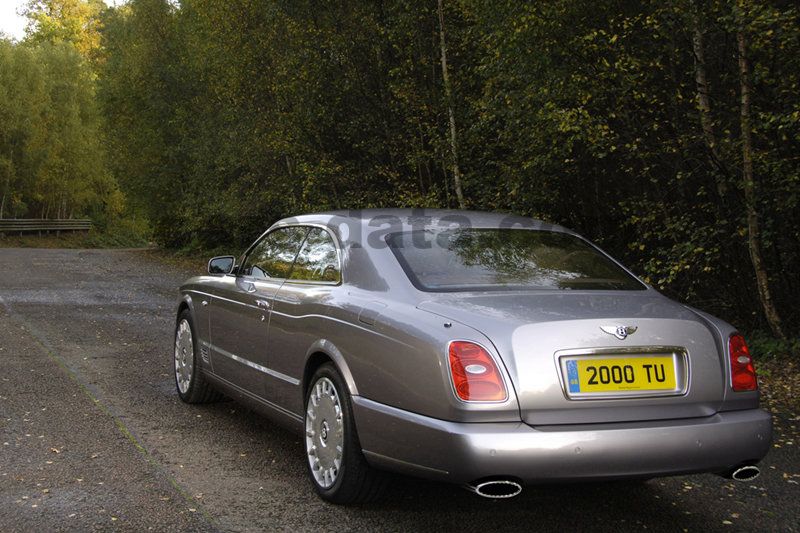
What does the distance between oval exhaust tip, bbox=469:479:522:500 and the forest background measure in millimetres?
5659

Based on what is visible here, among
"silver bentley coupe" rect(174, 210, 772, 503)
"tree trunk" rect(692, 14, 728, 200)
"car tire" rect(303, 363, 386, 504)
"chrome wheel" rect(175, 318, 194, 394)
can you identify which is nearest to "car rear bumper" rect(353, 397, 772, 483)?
"silver bentley coupe" rect(174, 210, 772, 503)

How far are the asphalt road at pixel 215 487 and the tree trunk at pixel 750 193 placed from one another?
2.94m

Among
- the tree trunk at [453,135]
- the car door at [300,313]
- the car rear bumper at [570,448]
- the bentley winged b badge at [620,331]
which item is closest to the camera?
the car rear bumper at [570,448]

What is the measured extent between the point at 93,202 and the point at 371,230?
58935 millimetres

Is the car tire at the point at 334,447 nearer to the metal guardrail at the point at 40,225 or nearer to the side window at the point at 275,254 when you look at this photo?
the side window at the point at 275,254

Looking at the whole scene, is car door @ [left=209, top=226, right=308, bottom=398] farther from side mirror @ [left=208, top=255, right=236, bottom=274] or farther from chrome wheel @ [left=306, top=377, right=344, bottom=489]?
chrome wheel @ [left=306, top=377, right=344, bottom=489]

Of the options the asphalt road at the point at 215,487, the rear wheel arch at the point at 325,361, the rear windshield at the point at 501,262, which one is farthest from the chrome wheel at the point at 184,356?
the rear windshield at the point at 501,262

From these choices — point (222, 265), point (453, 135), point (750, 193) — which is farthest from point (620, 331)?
point (453, 135)

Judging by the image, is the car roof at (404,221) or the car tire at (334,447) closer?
the car tire at (334,447)

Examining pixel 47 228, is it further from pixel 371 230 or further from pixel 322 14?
pixel 371 230

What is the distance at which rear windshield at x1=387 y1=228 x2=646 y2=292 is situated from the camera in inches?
176

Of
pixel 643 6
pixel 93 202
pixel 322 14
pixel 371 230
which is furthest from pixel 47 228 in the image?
pixel 371 230

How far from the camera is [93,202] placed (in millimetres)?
60000

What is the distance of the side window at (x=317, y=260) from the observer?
5004mm
